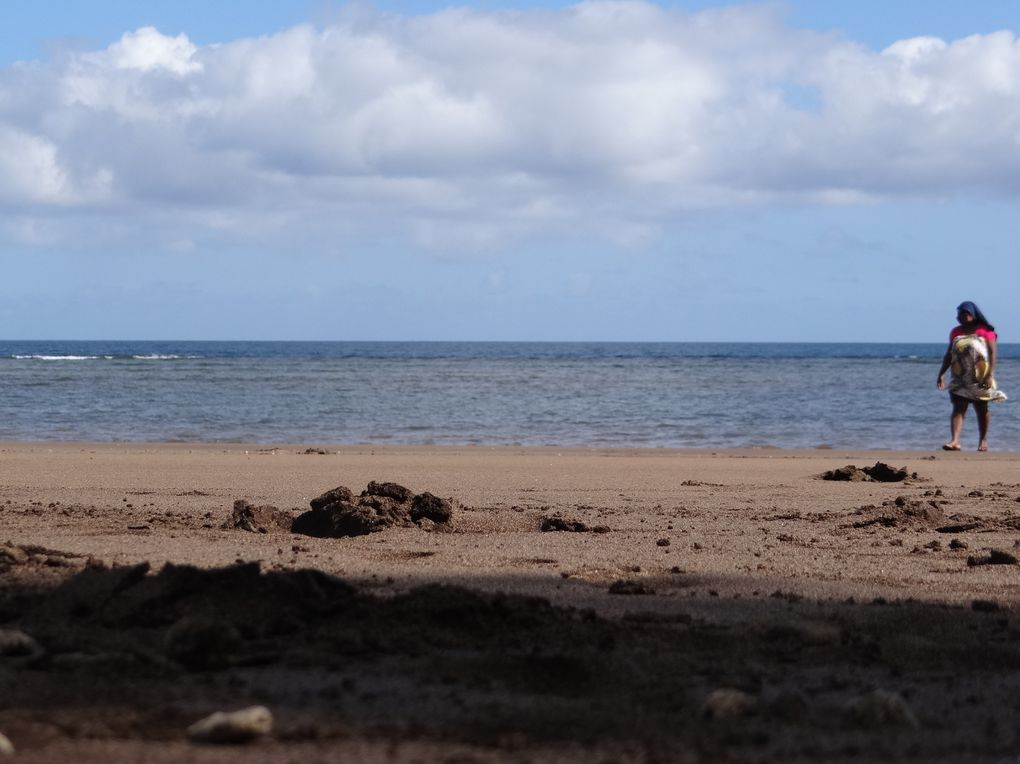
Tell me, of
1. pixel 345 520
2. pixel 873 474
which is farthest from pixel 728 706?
pixel 873 474

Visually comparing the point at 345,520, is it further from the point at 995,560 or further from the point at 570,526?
the point at 995,560

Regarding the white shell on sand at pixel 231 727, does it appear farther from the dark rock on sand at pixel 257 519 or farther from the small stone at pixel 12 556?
the dark rock on sand at pixel 257 519

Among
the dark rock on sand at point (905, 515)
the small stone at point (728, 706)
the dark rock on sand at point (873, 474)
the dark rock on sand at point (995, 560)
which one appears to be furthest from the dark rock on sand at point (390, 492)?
the dark rock on sand at point (873, 474)

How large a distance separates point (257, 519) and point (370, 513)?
0.76 metres

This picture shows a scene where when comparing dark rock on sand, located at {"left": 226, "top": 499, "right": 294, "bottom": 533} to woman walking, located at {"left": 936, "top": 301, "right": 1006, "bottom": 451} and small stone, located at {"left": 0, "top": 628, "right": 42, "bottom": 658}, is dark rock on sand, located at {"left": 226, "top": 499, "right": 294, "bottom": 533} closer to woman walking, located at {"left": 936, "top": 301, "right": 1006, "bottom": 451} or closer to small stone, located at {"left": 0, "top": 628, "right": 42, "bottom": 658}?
small stone, located at {"left": 0, "top": 628, "right": 42, "bottom": 658}

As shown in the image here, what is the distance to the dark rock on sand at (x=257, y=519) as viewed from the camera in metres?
7.45

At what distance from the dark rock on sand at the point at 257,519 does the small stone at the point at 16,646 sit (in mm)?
3428

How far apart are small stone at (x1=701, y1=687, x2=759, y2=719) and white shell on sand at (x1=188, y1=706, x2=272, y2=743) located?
129cm

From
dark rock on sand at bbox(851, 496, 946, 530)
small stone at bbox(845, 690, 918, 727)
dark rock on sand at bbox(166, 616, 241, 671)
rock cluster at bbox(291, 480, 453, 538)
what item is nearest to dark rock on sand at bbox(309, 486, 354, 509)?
rock cluster at bbox(291, 480, 453, 538)

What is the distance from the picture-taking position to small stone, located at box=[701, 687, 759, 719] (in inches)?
134

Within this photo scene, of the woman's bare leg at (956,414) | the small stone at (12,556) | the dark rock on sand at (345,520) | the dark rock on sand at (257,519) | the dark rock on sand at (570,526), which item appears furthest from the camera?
the woman's bare leg at (956,414)

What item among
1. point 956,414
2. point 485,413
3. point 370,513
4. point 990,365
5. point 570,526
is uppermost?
point 990,365

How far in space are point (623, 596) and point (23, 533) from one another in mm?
3976

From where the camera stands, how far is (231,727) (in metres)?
3.05
